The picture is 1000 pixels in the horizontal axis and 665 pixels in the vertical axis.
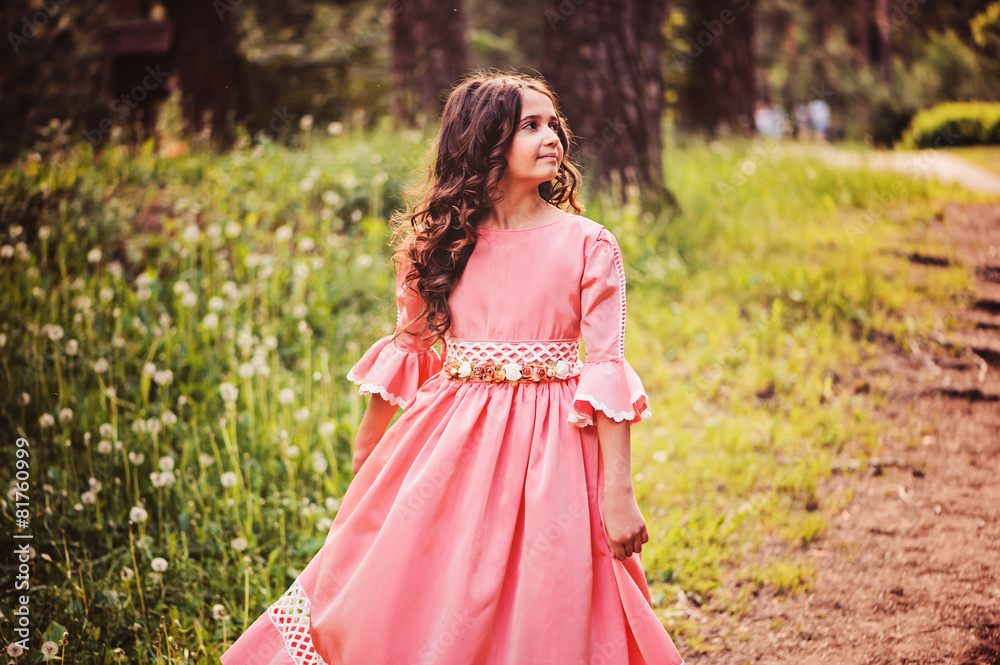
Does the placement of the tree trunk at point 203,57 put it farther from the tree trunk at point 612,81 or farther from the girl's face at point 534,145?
the girl's face at point 534,145

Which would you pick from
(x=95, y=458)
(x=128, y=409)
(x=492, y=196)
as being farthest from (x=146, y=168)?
(x=492, y=196)

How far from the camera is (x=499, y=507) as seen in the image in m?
1.87

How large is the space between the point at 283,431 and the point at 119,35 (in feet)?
27.7

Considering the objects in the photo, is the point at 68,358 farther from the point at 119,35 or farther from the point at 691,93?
the point at 691,93

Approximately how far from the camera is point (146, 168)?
5.83m

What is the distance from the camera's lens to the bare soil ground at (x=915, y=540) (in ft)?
8.66

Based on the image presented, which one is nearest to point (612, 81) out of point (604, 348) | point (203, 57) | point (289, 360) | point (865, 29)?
point (289, 360)

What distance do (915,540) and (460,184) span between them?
2.66 m

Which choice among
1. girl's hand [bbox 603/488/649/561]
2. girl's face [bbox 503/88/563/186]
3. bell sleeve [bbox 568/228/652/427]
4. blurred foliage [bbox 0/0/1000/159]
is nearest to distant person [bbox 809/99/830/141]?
blurred foliage [bbox 0/0/1000/159]

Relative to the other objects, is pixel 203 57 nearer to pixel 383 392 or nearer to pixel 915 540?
pixel 383 392

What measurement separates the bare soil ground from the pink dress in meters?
1.18

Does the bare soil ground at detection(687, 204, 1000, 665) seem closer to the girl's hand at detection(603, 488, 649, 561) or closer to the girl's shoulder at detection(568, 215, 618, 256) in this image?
the girl's hand at detection(603, 488, 649, 561)

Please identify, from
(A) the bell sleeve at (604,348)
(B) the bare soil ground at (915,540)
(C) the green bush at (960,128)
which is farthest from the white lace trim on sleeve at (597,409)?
(C) the green bush at (960,128)

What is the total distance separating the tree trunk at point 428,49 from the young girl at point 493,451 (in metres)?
4.87
